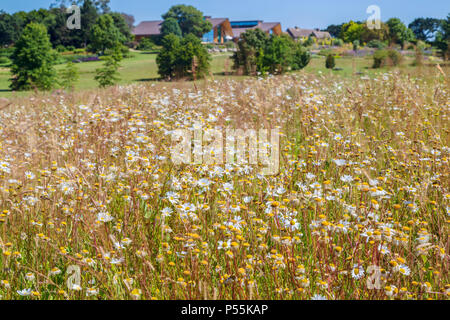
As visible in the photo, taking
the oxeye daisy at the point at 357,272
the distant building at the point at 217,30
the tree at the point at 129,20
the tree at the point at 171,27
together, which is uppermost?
the tree at the point at 129,20

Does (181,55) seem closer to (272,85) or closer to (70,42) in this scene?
(272,85)

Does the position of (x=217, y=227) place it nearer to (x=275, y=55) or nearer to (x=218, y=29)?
(x=275, y=55)

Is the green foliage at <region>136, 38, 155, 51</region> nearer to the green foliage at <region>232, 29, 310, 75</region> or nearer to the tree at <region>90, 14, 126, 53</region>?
the tree at <region>90, 14, 126, 53</region>

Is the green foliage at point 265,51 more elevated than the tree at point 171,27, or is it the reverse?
the tree at point 171,27

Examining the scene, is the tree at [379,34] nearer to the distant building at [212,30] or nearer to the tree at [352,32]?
the tree at [352,32]

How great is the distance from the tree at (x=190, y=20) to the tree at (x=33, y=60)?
70.5ft

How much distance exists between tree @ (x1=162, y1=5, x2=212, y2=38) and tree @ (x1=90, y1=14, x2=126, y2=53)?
385 inches

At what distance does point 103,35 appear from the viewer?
50844mm

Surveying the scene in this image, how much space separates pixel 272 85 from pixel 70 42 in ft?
181

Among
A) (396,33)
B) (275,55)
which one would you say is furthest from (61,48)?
(396,33)

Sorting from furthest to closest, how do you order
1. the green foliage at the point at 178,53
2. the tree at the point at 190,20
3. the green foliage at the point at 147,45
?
the green foliage at the point at 147,45, the tree at the point at 190,20, the green foliage at the point at 178,53

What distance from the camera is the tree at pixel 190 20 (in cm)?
4278

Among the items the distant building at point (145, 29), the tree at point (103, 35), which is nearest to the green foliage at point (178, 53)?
the tree at point (103, 35)
